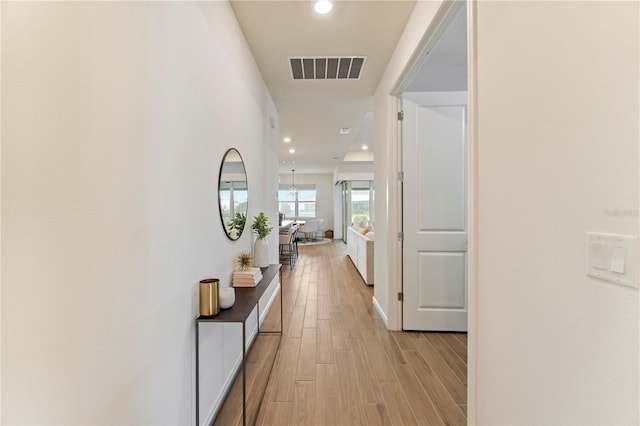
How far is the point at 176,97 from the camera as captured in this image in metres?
1.33

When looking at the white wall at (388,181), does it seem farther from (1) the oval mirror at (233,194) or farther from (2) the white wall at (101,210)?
(2) the white wall at (101,210)

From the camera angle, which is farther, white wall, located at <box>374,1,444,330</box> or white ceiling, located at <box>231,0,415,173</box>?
white wall, located at <box>374,1,444,330</box>

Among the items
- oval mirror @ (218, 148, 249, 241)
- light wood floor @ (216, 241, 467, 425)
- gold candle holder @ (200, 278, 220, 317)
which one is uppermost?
oval mirror @ (218, 148, 249, 241)

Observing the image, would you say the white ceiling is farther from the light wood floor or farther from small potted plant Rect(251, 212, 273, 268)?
the light wood floor

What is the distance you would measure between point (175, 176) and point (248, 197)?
1.27 meters

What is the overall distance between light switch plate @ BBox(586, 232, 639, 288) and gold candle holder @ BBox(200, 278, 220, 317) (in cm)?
153

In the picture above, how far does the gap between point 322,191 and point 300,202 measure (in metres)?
1.07

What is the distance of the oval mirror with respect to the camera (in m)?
1.96

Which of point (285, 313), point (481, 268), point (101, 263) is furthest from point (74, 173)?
point (285, 313)

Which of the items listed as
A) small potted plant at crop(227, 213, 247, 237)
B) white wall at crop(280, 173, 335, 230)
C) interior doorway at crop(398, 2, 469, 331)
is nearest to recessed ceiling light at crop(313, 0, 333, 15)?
interior doorway at crop(398, 2, 469, 331)

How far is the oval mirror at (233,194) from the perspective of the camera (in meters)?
1.96

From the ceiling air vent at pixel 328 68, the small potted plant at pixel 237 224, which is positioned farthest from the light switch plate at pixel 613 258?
the ceiling air vent at pixel 328 68

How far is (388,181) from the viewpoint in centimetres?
302

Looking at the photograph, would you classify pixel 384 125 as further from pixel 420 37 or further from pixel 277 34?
pixel 277 34
